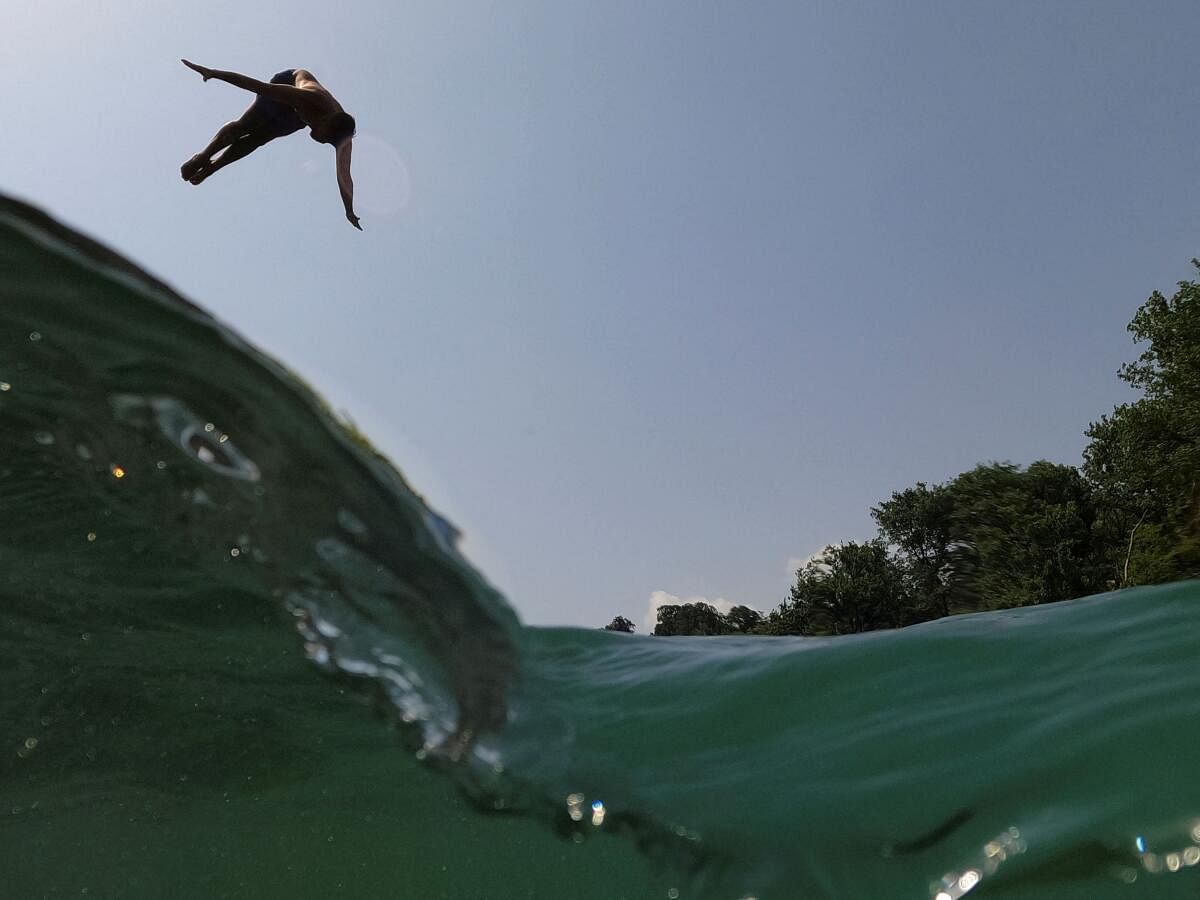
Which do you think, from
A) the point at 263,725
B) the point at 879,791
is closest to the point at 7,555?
the point at 263,725

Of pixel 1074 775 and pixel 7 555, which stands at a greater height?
pixel 7 555

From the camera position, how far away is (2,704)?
571 cm

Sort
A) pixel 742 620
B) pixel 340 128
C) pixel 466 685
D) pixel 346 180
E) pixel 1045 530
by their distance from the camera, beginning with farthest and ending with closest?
pixel 742 620
pixel 1045 530
pixel 346 180
pixel 340 128
pixel 466 685

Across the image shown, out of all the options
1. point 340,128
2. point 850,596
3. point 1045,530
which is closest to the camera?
point 340,128

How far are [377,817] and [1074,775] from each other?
367 cm

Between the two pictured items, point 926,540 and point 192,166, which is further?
point 926,540

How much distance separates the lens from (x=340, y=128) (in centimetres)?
604

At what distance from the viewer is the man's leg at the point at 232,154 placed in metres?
6.29

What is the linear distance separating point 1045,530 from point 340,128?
41.2 metres

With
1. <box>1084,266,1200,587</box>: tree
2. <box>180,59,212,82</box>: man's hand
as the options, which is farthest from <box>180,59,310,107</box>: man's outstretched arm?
<box>1084,266,1200,587</box>: tree

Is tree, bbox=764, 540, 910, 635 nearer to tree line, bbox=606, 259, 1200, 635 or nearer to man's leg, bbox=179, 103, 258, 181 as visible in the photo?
tree line, bbox=606, 259, 1200, 635

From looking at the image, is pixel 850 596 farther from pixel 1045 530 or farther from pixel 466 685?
pixel 466 685

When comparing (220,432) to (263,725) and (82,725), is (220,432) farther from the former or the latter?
(82,725)

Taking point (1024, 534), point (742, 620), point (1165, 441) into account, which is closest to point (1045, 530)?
point (1024, 534)
